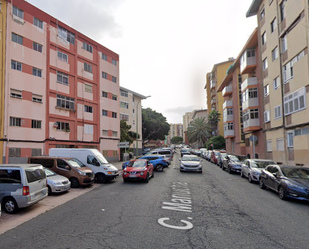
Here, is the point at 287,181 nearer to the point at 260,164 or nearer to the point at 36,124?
the point at 260,164

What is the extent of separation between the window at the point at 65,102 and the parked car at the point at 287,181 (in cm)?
2252

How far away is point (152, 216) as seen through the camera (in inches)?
262

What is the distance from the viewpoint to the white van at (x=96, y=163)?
14672 millimetres

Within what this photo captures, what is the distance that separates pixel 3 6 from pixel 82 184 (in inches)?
767

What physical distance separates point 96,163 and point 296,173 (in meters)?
11.1

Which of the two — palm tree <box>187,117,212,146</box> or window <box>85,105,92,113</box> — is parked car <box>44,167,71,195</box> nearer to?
window <box>85,105,92,113</box>

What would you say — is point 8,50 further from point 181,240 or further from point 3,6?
point 181,240

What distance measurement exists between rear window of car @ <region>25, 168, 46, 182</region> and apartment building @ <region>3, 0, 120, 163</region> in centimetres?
1506

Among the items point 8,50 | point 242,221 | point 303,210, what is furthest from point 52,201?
point 8,50

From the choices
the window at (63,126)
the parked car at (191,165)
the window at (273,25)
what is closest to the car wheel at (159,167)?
the parked car at (191,165)

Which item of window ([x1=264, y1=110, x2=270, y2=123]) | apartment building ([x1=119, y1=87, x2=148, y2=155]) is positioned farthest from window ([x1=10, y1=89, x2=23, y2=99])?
apartment building ([x1=119, y1=87, x2=148, y2=155])

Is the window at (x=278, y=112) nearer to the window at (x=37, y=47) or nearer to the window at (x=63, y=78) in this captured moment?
the window at (x=63, y=78)

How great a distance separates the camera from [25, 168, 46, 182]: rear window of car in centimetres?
778

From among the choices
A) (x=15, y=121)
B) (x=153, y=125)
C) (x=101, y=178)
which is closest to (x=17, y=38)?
(x=15, y=121)
